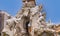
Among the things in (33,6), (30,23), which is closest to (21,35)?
(30,23)

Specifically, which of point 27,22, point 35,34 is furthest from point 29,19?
point 35,34

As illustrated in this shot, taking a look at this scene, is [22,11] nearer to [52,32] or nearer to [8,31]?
[8,31]

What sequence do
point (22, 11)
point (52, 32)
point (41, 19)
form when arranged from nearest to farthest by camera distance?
1. point (52, 32)
2. point (41, 19)
3. point (22, 11)

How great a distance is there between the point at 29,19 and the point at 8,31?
119 cm

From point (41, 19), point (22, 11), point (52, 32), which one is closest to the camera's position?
point (52, 32)

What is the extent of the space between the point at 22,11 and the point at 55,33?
7.96 ft

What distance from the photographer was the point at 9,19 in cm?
1358

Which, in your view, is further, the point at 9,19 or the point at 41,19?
the point at 9,19

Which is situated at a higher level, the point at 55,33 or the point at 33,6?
the point at 33,6

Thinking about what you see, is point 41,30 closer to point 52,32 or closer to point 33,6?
point 52,32

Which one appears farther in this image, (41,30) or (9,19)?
(9,19)

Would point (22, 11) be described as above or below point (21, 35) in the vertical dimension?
above

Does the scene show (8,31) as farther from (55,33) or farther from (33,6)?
(55,33)

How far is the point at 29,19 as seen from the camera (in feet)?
42.1
